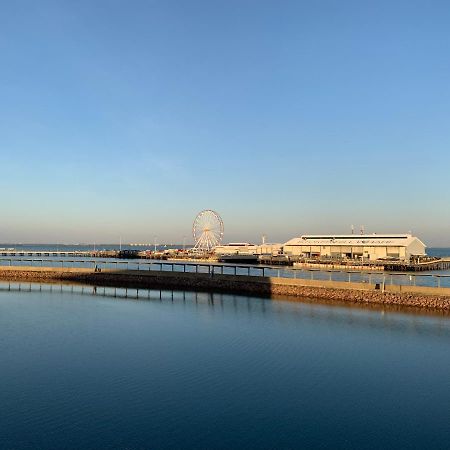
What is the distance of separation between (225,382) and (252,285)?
1568 inches

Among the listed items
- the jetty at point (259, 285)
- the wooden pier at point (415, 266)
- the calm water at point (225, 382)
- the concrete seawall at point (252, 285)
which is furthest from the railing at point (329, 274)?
the calm water at point (225, 382)

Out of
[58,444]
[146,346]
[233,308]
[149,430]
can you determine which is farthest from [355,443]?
[233,308]

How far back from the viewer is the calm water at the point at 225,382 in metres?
17.5

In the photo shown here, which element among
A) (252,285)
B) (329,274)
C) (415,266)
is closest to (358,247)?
(415,266)

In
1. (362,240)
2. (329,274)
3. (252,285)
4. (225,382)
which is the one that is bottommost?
(225,382)

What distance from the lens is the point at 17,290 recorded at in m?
66.7

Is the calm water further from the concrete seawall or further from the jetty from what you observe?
the jetty

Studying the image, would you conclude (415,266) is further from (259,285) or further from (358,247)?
(259,285)

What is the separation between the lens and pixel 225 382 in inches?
919

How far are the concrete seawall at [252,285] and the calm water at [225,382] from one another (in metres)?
6.88

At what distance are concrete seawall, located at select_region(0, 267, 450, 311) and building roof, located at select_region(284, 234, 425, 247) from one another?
66627 millimetres

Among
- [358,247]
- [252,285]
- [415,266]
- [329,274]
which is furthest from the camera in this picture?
[358,247]

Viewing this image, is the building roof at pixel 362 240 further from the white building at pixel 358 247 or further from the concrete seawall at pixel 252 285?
the concrete seawall at pixel 252 285

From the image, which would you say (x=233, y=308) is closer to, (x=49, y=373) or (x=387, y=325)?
(x=387, y=325)
